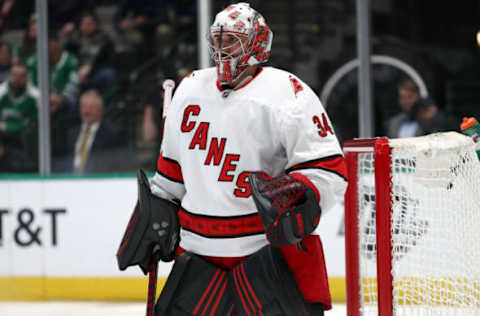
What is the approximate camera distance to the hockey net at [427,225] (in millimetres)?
2355

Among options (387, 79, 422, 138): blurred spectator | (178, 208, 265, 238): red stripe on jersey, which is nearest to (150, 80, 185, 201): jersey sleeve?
(178, 208, 265, 238): red stripe on jersey

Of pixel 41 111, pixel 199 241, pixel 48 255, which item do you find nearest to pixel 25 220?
pixel 48 255

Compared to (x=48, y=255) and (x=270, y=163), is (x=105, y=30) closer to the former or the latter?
(x=48, y=255)

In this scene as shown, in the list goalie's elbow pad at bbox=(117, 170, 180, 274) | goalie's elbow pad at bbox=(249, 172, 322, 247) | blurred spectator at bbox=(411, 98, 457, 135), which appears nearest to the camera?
goalie's elbow pad at bbox=(249, 172, 322, 247)

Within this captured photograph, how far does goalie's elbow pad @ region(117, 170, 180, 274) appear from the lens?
89.5 inches

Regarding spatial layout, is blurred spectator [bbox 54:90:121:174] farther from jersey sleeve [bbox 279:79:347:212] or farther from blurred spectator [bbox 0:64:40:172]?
jersey sleeve [bbox 279:79:347:212]

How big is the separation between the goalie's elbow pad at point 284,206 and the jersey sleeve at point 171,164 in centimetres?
33

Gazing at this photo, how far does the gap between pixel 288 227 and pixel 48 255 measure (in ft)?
11.1

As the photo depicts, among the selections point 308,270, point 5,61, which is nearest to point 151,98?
point 5,61

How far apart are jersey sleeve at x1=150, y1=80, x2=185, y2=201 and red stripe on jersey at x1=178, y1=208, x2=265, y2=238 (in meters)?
0.14

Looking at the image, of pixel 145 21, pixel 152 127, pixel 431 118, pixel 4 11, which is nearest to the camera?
pixel 431 118

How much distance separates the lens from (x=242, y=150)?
212cm

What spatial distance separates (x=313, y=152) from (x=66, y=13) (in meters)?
3.99

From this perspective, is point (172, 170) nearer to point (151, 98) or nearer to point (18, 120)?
point (151, 98)
